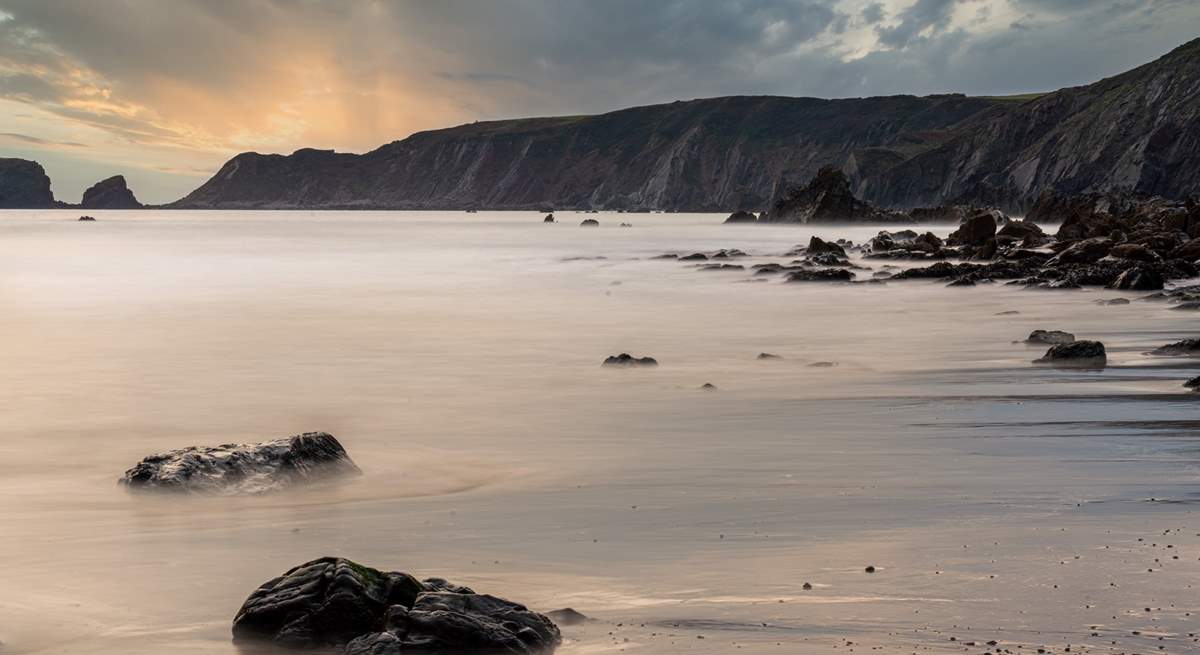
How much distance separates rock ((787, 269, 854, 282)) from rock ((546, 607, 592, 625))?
86.4 feet

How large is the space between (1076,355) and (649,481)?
775 cm

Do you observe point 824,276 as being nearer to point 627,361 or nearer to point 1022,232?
point 627,361

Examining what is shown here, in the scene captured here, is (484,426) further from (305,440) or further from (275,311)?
(275,311)

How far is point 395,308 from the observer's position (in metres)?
26.1

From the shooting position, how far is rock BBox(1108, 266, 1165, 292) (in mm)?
25219

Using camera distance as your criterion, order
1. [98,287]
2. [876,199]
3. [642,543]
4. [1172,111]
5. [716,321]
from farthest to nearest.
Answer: [876,199], [1172,111], [98,287], [716,321], [642,543]

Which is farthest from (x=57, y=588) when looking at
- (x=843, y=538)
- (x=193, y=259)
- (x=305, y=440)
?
(x=193, y=259)

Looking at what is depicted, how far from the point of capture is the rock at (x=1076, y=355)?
44.8 ft

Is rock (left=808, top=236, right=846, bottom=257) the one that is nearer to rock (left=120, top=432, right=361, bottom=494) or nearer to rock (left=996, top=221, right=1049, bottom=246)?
rock (left=996, top=221, right=1049, bottom=246)

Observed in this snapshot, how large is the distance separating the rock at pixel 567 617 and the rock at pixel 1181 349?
11586 millimetres

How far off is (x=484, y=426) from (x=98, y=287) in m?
26.2

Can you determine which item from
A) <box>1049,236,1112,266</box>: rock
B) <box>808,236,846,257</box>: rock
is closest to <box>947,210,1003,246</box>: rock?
<box>808,236,846,257</box>: rock

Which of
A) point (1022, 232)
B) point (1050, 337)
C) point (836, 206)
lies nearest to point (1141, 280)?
point (1050, 337)

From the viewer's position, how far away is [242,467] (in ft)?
Answer: 25.6
